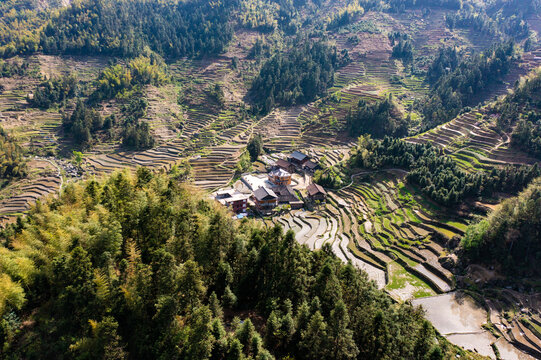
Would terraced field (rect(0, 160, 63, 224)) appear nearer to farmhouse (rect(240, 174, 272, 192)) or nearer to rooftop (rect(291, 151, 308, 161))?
farmhouse (rect(240, 174, 272, 192))

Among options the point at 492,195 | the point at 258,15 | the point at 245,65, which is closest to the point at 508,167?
the point at 492,195

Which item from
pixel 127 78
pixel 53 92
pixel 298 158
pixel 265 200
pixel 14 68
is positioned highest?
pixel 14 68

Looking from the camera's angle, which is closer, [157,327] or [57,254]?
[157,327]

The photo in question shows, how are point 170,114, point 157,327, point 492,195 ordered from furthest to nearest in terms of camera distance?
point 170,114 → point 492,195 → point 157,327

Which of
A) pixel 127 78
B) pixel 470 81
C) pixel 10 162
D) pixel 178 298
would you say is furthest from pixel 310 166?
pixel 127 78

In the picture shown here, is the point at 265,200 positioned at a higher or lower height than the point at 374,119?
lower

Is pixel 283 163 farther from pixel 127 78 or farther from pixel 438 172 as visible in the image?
pixel 127 78

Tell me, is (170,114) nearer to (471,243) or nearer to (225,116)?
(225,116)

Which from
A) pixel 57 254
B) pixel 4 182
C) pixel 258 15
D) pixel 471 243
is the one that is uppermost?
pixel 258 15

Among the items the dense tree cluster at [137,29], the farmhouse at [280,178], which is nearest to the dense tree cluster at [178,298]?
the farmhouse at [280,178]
